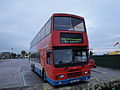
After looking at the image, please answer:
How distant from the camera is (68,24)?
24.0ft

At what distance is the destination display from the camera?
6859 mm

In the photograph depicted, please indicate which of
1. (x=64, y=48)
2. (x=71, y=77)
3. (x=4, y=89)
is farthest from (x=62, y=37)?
(x=4, y=89)

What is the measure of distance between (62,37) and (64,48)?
2.21 feet

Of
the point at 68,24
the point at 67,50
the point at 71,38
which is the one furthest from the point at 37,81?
the point at 68,24

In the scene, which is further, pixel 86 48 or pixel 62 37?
pixel 86 48

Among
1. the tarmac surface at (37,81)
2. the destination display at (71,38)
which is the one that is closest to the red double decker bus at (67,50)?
the destination display at (71,38)

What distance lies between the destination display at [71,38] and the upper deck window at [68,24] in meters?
0.36

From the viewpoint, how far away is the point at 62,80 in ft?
21.3

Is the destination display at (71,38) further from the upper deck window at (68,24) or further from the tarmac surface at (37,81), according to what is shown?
the tarmac surface at (37,81)

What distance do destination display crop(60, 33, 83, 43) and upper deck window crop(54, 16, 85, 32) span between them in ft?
1.18

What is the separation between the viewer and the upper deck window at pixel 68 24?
7.05 metres


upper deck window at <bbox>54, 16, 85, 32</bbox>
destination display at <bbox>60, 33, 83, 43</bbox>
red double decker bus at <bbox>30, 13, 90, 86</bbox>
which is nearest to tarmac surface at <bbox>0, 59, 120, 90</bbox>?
red double decker bus at <bbox>30, 13, 90, 86</bbox>

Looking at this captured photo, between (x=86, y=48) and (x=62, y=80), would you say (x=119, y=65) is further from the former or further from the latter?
(x=62, y=80)

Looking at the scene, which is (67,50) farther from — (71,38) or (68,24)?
(68,24)
